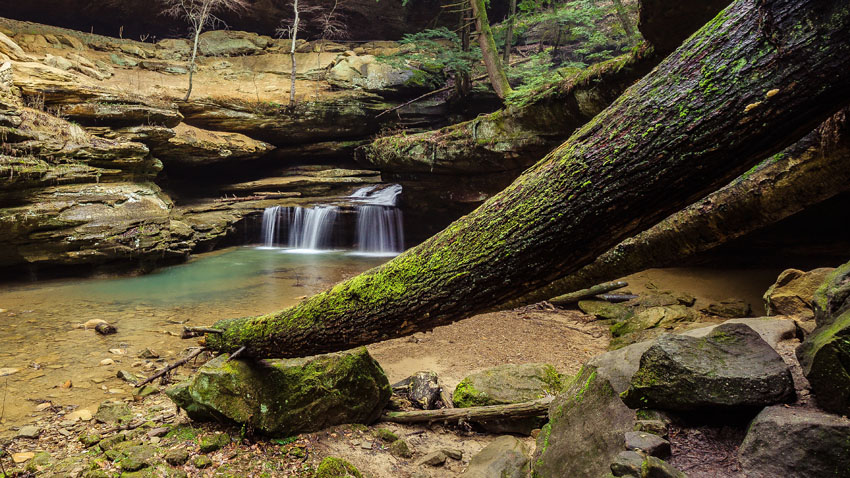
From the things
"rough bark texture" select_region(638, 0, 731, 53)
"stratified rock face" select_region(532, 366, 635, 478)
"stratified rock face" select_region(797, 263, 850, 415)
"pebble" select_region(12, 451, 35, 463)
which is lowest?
"pebble" select_region(12, 451, 35, 463)

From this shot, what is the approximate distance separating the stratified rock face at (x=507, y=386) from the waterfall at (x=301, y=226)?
12.8 meters

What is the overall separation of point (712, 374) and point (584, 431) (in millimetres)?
975

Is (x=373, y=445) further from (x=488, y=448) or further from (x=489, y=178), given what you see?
(x=489, y=178)

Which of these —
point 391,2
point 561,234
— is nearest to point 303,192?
point 391,2

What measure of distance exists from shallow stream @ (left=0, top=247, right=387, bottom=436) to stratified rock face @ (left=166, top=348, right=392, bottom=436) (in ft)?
5.99

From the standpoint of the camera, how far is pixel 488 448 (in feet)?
11.5

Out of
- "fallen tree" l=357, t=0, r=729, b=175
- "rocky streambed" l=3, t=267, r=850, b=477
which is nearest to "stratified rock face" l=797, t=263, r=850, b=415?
"rocky streambed" l=3, t=267, r=850, b=477

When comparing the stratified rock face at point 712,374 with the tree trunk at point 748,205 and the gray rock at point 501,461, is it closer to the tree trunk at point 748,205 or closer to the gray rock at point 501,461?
the tree trunk at point 748,205

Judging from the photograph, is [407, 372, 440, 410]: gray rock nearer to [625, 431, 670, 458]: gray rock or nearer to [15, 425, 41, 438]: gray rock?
[625, 431, 670, 458]: gray rock

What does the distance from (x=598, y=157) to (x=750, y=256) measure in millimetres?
8495

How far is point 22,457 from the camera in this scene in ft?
10.3

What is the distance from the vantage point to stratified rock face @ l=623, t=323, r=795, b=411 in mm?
1970

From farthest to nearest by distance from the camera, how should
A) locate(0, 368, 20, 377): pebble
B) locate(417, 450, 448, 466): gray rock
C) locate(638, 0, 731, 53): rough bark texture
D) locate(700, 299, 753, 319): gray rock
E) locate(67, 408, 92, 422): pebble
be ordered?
1. locate(700, 299, 753, 319): gray rock
2. locate(638, 0, 731, 53): rough bark texture
3. locate(0, 368, 20, 377): pebble
4. locate(67, 408, 92, 422): pebble
5. locate(417, 450, 448, 466): gray rock

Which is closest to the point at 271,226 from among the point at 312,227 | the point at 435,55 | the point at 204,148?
the point at 312,227
